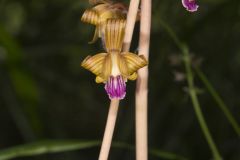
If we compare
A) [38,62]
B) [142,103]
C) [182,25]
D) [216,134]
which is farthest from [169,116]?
[142,103]

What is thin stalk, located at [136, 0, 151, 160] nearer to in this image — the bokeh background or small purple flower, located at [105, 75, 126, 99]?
small purple flower, located at [105, 75, 126, 99]

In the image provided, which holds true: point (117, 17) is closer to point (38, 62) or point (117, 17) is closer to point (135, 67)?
point (135, 67)

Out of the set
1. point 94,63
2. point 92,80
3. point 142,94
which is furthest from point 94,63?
point 92,80

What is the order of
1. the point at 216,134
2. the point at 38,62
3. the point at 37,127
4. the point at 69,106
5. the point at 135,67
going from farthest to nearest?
the point at 69,106 < the point at 38,62 < the point at 216,134 < the point at 37,127 < the point at 135,67

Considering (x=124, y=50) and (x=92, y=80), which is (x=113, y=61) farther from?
(x=92, y=80)

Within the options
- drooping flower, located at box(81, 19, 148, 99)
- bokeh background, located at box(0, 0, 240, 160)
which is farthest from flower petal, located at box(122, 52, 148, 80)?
bokeh background, located at box(0, 0, 240, 160)

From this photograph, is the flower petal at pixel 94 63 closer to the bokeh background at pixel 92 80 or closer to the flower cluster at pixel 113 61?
the flower cluster at pixel 113 61
